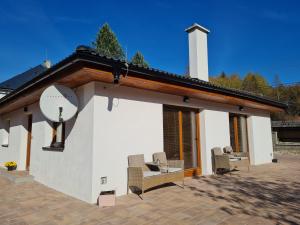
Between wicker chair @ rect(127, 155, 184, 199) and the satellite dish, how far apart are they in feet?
6.24

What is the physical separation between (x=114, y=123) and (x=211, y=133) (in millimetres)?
4346

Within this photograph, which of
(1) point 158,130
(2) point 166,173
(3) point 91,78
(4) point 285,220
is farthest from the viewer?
(1) point 158,130

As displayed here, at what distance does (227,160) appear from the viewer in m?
7.43

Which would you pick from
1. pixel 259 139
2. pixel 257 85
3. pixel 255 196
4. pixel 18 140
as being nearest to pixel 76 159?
pixel 255 196

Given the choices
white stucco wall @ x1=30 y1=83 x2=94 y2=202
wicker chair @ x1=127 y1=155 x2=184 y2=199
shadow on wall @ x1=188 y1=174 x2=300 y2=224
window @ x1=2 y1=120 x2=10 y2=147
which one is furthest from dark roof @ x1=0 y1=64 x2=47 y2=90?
shadow on wall @ x1=188 y1=174 x2=300 y2=224

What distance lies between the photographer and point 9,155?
33.7ft

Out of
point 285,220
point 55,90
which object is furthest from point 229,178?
point 55,90

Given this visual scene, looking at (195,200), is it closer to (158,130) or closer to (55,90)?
(158,130)

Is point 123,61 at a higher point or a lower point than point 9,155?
higher

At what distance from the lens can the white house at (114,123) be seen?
16.3 ft

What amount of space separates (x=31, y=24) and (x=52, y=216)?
10.4 meters

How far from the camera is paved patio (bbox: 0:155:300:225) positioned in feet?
12.2

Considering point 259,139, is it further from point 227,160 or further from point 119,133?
point 119,133

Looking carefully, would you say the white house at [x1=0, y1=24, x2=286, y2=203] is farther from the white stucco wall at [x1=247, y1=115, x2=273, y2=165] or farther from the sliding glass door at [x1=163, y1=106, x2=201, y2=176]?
the white stucco wall at [x1=247, y1=115, x2=273, y2=165]
